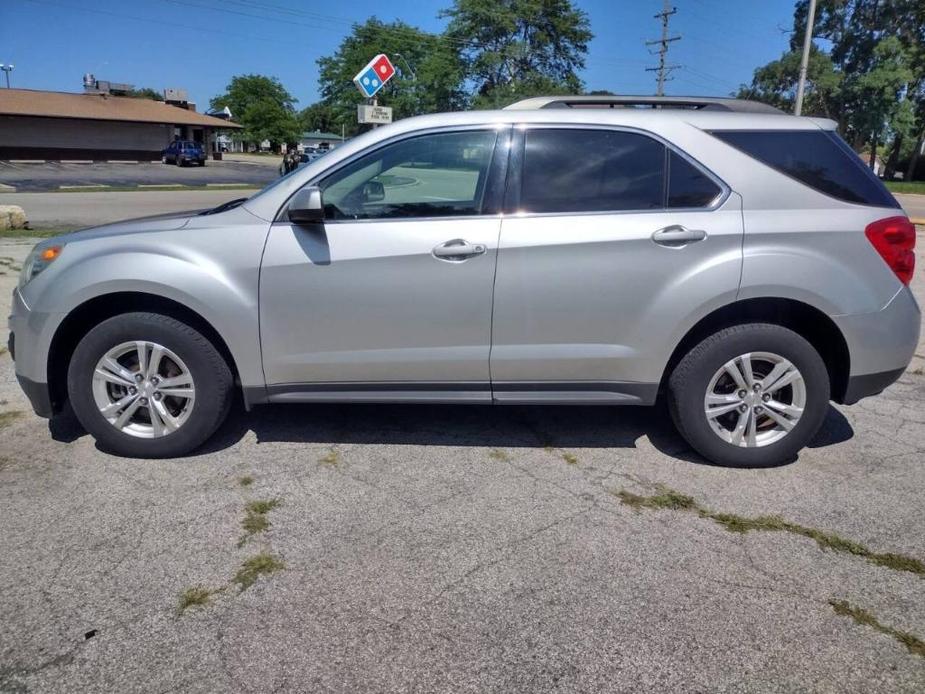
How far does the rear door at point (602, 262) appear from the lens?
148 inches

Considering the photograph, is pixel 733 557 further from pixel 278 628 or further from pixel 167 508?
pixel 167 508

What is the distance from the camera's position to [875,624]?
269cm

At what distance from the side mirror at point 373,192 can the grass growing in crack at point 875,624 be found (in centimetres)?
280

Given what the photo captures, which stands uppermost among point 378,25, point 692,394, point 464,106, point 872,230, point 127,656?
point 378,25

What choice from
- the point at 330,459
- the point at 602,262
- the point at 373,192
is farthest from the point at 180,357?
the point at 602,262

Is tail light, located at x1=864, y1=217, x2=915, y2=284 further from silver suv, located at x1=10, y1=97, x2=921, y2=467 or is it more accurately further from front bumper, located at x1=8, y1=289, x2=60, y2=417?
front bumper, located at x1=8, y1=289, x2=60, y2=417

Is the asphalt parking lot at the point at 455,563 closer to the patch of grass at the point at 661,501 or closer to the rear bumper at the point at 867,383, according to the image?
the patch of grass at the point at 661,501

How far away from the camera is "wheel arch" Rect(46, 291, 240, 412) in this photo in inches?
155

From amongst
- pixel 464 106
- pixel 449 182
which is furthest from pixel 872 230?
pixel 464 106

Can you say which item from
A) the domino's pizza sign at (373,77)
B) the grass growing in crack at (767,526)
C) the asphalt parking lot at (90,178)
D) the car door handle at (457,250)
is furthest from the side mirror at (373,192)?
the asphalt parking lot at (90,178)

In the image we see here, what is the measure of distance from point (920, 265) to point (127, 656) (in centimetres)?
1205

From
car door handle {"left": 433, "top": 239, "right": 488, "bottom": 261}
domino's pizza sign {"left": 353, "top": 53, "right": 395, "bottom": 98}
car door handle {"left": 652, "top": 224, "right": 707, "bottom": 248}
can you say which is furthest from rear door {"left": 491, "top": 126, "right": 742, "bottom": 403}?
domino's pizza sign {"left": 353, "top": 53, "right": 395, "bottom": 98}

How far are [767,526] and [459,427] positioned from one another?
1887mm

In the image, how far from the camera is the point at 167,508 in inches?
138
